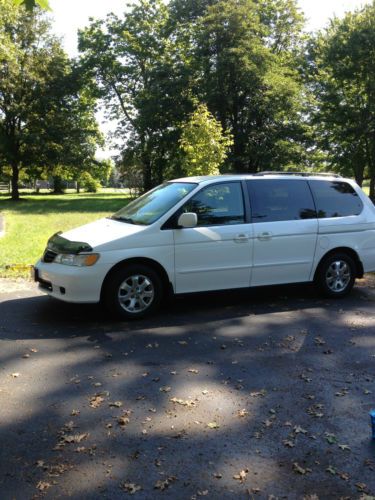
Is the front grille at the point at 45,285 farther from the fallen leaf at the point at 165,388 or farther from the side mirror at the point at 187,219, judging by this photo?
the fallen leaf at the point at 165,388

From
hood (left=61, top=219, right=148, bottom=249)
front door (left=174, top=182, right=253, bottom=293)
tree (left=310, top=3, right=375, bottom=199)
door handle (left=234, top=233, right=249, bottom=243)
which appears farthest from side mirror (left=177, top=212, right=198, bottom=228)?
tree (left=310, top=3, right=375, bottom=199)

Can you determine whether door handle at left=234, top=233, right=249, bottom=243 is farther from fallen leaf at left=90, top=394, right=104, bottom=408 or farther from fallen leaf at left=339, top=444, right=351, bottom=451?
fallen leaf at left=339, top=444, right=351, bottom=451

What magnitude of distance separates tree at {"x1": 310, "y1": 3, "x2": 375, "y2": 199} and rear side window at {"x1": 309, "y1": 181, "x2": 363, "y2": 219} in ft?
73.1

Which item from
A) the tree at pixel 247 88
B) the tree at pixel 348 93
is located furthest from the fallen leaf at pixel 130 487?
the tree at pixel 247 88

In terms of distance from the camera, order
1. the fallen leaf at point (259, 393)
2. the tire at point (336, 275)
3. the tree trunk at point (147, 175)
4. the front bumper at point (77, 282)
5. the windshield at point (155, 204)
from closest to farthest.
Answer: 1. the fallen leaf at point (259, 393)
2. the front bumper at point (77, 282)
3. the windshield at point (155, 204)
4. the tire at point (336, 275)
5. the tree trunk at point (147, 175)

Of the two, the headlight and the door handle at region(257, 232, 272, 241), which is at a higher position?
the door handle at region(257, 232, 272, 241)

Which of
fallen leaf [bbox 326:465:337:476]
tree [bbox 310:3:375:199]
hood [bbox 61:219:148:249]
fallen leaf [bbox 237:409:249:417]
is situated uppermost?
tree [bbox 310:3:375:199]

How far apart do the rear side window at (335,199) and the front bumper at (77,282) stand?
3465 mm

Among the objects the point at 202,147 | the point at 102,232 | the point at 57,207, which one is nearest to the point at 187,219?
the point at 102,232

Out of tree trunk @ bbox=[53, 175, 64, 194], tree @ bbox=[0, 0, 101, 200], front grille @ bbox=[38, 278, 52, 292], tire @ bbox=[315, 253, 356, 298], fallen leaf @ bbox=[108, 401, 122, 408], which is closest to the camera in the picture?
fallen leaf @ bbox=[108, 401, 122, 408]

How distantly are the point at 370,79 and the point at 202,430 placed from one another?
2812 centimetres

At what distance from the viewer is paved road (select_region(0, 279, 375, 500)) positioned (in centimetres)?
302

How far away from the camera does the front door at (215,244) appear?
21.6 feet

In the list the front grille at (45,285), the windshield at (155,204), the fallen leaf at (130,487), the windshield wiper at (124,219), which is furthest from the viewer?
the windshield wiper at (124,219)
